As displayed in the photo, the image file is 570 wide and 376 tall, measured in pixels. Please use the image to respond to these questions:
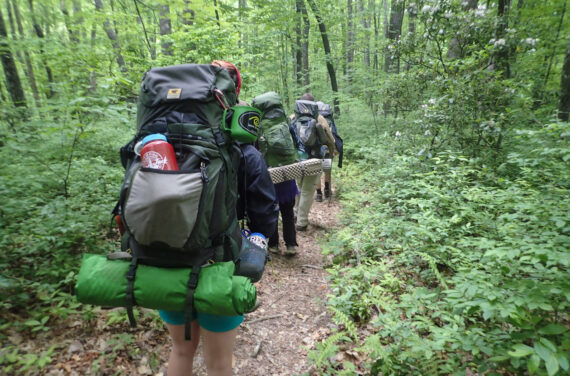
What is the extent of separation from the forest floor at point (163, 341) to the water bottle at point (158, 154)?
2.26 metres

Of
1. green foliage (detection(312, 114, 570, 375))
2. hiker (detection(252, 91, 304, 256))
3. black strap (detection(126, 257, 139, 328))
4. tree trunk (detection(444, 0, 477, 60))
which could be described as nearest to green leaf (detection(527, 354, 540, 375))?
green foliage (detection(312, 114, 570, 375))

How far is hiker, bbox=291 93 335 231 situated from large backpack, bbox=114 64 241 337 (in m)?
4.05

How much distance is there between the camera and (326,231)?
6.38 m

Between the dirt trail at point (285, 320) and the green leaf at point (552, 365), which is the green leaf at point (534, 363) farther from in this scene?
the dirt trail at point (285, 320)

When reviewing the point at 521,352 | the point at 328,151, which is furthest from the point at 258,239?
the point at 328,151

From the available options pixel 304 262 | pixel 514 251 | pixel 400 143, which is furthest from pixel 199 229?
pixel 400 143

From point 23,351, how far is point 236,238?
7.99 ft

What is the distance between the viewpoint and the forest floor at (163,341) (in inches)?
108

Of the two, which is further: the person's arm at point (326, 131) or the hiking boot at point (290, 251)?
the person's arm at point (326, 131)

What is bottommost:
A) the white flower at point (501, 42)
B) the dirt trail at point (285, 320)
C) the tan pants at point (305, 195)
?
the dirt trail at point (285, 320)

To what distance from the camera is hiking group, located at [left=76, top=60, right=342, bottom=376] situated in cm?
150

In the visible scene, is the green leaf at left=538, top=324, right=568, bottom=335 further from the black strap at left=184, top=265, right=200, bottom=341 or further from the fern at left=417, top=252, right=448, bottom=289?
the black strap at left=184, top=265, right=200, bottom=341

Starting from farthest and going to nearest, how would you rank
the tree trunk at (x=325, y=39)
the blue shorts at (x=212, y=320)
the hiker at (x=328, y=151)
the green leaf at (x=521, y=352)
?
the tree trunk at (x=325, y=39) → the hiker at (x=328, y=151) → the blue shorts at (x=212, y=320) → the green leaf at (x=521, y=352)

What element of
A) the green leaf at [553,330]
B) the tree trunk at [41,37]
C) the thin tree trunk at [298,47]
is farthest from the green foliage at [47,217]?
the thin tree trunk at [298,47]
